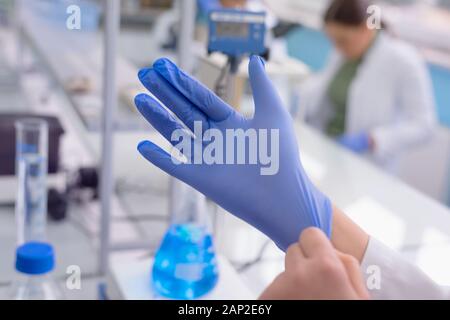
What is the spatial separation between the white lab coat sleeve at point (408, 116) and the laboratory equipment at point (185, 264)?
1379 millimetres

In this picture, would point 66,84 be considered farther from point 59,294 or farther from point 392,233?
point 392,233

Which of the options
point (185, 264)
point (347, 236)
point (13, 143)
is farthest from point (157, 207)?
point (347, 236)

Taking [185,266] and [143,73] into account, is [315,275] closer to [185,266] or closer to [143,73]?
[143,73]

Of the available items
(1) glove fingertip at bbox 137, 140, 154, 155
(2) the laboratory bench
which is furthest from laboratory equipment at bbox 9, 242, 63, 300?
(1) glove fingertip at bbox 137, 140, 154, 155

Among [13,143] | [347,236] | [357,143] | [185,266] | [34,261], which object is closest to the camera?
[347,236]

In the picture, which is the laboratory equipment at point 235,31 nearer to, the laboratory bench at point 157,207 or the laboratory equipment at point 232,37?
the laboratory equipment at point 232,37

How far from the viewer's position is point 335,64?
9.00 ft

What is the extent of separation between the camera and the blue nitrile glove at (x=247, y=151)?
0.66 m

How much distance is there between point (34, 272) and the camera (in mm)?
911

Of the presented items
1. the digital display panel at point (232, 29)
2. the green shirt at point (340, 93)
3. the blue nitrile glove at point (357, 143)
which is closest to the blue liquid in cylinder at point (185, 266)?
the digital display panel at point (232, 29)

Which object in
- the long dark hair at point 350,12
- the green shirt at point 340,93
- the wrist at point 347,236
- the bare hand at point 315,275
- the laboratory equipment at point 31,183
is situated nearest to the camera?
the bare hand at point 315,275

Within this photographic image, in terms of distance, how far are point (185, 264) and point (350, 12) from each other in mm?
1559

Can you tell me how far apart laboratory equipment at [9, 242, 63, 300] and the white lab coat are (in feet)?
5.07
